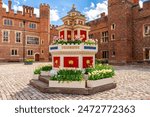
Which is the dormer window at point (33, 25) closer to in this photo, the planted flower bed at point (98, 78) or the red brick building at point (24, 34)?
the red brick building at point (24, 34)

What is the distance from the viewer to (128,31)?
2559 centimetres

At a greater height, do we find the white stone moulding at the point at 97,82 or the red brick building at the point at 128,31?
the red brick building at the point at 128,31

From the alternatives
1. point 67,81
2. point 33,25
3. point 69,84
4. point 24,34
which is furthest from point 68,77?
point 33,25

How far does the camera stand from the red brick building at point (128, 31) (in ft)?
79.6

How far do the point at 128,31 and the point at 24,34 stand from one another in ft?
79.4

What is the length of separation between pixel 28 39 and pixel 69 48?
106 feet

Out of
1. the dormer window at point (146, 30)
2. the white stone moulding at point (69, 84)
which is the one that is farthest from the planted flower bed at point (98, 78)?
the dormer window at point (146, 30)

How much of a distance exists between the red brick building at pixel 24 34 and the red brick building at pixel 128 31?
18.8 metres

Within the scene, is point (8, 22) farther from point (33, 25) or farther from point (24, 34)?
point (33, 25)

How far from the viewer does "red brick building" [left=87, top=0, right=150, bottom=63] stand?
24266 mm

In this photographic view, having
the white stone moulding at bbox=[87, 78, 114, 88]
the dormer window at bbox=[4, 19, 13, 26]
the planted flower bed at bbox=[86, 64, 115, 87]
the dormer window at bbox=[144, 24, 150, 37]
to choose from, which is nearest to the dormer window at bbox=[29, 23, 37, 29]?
the dormer window at bbox=[4, 19, 13, 26]

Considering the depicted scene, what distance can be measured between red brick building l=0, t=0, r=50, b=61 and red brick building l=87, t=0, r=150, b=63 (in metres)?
18.8

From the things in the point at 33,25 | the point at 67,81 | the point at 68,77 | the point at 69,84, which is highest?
the point at 33,25

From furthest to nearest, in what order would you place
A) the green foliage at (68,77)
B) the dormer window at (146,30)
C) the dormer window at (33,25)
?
the dormer window at (33,25)
the dormer window at (146,30)
the green foliage at (68,77)
